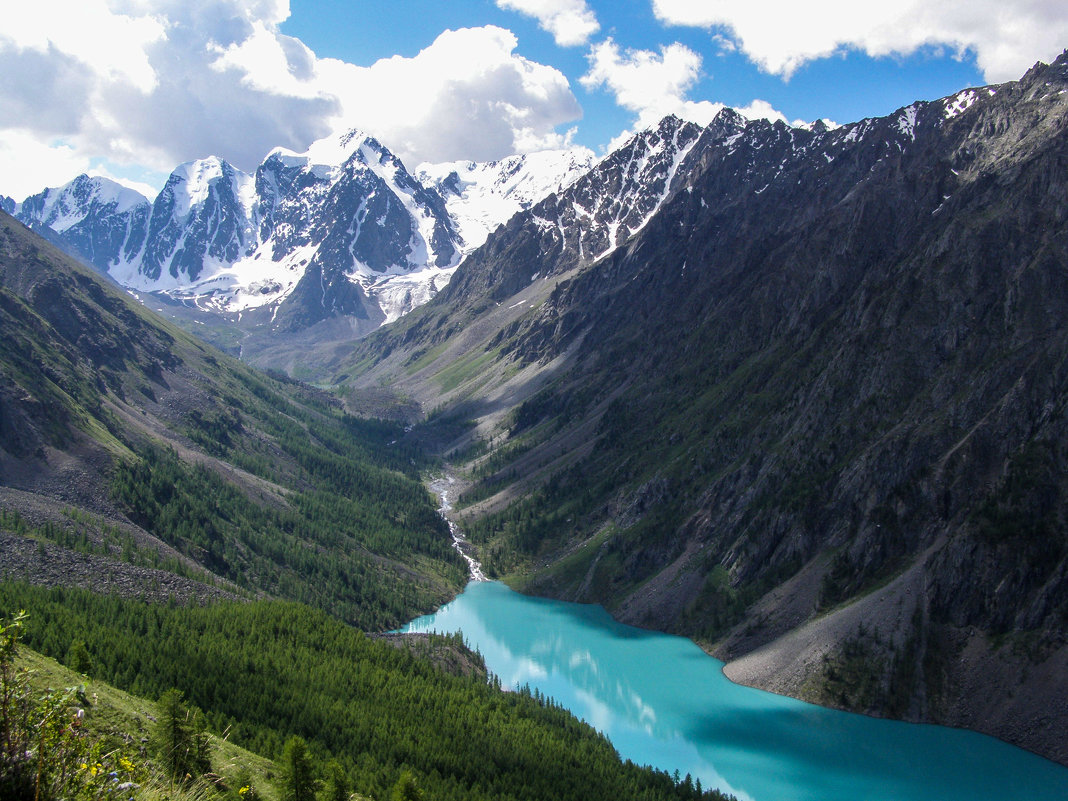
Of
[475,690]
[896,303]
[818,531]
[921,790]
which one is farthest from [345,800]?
[896,303]

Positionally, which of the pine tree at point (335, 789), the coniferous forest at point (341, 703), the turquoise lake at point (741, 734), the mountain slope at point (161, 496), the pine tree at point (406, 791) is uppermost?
the mountain slope at point (161, 496)

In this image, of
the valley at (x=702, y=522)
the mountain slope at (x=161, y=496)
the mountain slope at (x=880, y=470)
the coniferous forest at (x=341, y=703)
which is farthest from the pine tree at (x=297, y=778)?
the mountain slope at (x=880, y=470)

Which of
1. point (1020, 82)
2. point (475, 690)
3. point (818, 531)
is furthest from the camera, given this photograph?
point (1020, 82)

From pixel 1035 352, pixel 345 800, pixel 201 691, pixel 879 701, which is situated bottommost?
pixel 345 800

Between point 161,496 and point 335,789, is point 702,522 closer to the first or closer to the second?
point 161,496

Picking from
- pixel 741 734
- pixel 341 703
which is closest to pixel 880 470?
pixel 741 734

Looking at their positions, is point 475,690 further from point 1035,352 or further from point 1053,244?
point 1053,244

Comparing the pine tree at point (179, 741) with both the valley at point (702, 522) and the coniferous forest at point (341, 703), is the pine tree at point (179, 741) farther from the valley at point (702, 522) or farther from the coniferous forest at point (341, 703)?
the valley at point (702, 522)
